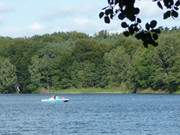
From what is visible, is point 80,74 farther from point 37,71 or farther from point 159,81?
point 159,81

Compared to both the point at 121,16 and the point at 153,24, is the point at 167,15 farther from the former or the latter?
the point at 121,16

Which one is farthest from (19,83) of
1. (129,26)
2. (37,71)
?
(129,26)

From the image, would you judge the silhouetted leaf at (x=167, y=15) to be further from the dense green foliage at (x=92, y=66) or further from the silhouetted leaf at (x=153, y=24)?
the dense green foliage at (x=92, y=66)

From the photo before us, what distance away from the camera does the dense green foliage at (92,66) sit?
159m

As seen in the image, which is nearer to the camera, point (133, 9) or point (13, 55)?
point (133, 9)

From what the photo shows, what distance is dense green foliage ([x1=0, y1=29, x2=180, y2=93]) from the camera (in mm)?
159000

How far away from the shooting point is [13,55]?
633 feet

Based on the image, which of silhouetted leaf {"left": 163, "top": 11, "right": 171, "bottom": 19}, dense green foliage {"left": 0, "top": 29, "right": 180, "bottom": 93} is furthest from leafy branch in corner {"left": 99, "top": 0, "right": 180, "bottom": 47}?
dense green foliage {"left": 0, "top": 29, "right": 180, "bottom": 93}

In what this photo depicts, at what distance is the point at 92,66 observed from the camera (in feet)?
576

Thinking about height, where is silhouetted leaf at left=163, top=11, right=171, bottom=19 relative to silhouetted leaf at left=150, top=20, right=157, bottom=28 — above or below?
above

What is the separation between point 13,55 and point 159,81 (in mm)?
53364

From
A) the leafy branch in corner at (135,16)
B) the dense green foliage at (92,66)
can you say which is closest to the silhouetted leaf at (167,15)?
the leafy branch in corner at (135,16)

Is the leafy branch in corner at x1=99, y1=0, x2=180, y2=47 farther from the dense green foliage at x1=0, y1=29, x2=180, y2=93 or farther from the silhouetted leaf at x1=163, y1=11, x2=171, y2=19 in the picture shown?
the dense green foliage at x1=0, y1=29, x2=180, y2=93

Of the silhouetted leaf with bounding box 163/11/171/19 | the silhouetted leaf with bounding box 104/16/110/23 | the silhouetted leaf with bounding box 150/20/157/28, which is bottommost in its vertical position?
the silhouetted leaf with bounding box 150/20/157/28
